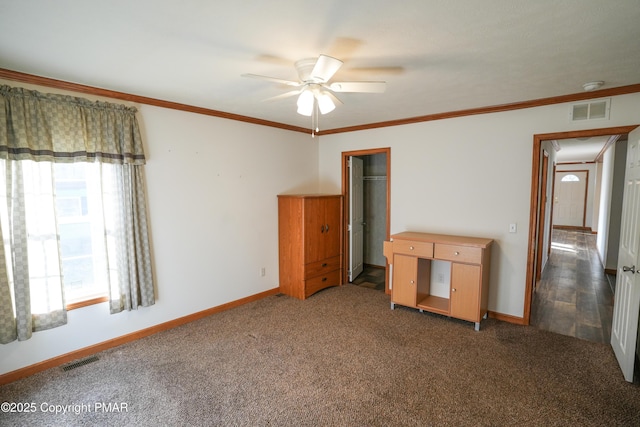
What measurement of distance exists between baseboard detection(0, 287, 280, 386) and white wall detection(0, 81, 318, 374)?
1.6 inches

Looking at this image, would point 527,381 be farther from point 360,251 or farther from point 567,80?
point 360,251

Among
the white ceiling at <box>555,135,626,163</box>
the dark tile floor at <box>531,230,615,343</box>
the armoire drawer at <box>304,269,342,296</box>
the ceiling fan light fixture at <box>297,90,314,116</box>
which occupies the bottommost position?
the dark tile floor at <box>531,230,615,343</box>

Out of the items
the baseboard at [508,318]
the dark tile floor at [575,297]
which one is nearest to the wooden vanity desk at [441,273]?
the baseboard at [508,318]

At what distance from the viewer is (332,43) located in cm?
196

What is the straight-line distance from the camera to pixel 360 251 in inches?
211

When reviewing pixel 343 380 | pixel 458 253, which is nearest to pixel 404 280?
pixel 458 253

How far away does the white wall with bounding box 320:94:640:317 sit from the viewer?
3.34 m

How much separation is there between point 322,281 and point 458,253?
1953 millimetres

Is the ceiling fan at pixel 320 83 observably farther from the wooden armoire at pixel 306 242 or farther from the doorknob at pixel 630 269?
the doorknob at pixel 630 269

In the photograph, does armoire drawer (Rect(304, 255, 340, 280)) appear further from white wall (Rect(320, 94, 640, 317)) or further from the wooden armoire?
white wall (Rect(320, 94, 640, 317))

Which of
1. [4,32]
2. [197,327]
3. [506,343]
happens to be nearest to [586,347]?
[506,343]

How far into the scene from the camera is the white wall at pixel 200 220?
116 inches

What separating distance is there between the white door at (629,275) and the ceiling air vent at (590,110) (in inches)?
12.9

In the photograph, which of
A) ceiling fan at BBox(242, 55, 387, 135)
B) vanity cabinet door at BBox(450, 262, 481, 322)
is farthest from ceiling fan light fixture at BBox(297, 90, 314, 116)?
vanity cabinet door at BBox(450, 262, 481, 322)
